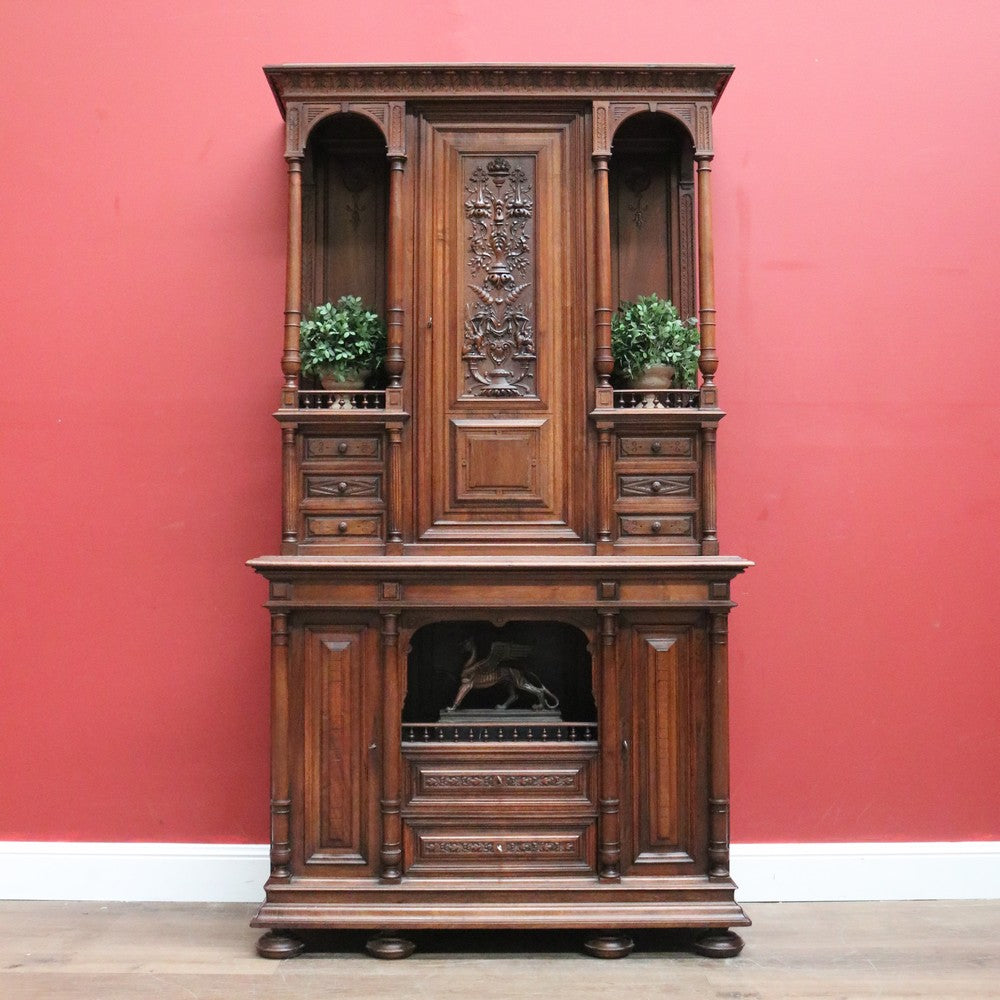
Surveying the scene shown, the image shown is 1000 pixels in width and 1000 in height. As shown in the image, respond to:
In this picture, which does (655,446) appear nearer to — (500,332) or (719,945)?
(500,332)

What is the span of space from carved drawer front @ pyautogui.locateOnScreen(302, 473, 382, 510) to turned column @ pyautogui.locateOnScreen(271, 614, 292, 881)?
0.38 m

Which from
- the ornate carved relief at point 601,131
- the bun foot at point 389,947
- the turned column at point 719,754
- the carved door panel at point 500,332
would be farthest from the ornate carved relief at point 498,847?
the ornate carved relief at point 601,131

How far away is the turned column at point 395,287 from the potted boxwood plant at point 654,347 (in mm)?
697

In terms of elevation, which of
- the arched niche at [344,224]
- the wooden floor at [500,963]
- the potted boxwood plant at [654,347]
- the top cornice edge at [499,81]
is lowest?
the wooden floor at [500,963]

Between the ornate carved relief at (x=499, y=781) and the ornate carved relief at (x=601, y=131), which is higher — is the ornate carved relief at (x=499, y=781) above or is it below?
below

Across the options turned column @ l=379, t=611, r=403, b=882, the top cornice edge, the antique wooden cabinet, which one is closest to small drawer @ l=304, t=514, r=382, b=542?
the antique wooden cabinet

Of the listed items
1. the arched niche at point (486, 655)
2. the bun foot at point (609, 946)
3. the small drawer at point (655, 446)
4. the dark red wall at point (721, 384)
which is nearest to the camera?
the bun foot at point (609, 946)

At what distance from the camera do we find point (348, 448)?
3061 mm

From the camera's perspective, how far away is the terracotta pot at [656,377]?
3.13 metres

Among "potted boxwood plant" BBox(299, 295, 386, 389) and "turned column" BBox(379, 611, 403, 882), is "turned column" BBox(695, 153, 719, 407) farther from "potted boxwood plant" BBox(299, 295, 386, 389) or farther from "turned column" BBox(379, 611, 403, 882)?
"turned column" BBox(379, 611, 403, 882)

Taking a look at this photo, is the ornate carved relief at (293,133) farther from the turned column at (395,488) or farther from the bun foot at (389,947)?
the bun foot at (389,947)

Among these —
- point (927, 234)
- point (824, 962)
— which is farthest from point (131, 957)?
point (927, 234)

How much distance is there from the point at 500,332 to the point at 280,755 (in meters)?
1.50

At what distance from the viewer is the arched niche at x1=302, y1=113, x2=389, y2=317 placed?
346cm
